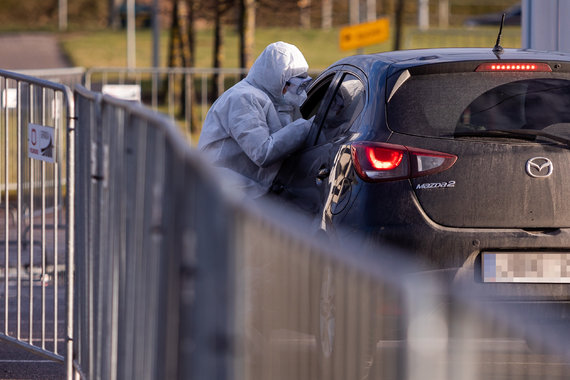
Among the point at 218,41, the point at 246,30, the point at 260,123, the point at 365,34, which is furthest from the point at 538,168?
the point at 218,41

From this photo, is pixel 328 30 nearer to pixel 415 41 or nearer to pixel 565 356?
pixel 415 41

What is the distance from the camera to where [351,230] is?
16.2 ft

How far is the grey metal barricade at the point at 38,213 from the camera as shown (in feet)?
17.3

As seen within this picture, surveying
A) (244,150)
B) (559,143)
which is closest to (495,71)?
(559,143)

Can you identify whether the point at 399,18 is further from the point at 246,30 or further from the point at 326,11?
the point at 326,11

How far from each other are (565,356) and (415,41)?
4367 cm

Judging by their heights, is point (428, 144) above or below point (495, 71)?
below

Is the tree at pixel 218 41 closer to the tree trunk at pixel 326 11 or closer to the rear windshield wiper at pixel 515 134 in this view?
the tree trunk at pixel 326 11

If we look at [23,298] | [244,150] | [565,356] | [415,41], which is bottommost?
[23,298]

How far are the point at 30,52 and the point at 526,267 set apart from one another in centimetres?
4677

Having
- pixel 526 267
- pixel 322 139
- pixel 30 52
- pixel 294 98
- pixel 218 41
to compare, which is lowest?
pixel 526 267

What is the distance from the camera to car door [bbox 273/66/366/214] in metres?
5.40

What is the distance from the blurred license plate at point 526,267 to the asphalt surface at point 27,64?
84.6 inches

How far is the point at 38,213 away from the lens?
19.1 feet
